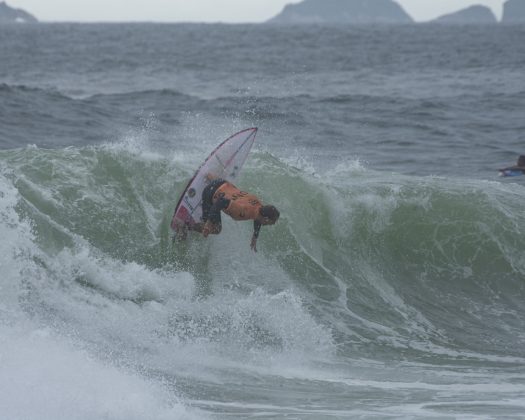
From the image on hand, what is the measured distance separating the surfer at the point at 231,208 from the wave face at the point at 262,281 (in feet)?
2.11

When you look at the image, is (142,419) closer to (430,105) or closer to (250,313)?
(250,313)

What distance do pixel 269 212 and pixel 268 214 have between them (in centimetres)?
3

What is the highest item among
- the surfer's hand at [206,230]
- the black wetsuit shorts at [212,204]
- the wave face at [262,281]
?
the black wetsuit shorts at [212,204]

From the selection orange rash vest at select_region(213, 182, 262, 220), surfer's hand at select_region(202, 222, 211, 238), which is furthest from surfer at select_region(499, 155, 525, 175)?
surfer's hand at select_region(202, 222, 211, 238)

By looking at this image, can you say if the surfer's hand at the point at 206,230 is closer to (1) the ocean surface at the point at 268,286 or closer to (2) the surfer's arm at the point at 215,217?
(2) the surfer's arm at the point at 215,217

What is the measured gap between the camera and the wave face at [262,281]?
23.6ft

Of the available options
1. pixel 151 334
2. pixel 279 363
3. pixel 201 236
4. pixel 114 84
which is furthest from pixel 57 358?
pixel 114 84

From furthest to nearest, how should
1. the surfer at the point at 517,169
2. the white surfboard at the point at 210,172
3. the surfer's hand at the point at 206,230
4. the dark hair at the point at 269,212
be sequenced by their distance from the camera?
the surfer at the point at 517,169 < the white surfboard at the point at 210,172 < the surfer's hand at the point at 206,230 < the dark hair at the point at 269,212

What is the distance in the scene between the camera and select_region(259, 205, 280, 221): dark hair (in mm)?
8258

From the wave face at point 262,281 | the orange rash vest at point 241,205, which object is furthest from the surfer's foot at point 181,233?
the orange rash vest at point 241,205

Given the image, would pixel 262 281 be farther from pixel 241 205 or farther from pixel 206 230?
pixel 241 205

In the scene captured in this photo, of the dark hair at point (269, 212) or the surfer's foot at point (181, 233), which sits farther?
the surfer's foot at point (181, 233)

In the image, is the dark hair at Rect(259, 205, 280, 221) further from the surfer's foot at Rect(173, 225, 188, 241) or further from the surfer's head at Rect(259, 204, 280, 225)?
the surfer's foot at Rect(173, 225, 188, 241)

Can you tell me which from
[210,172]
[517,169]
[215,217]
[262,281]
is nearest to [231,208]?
[215,217]
